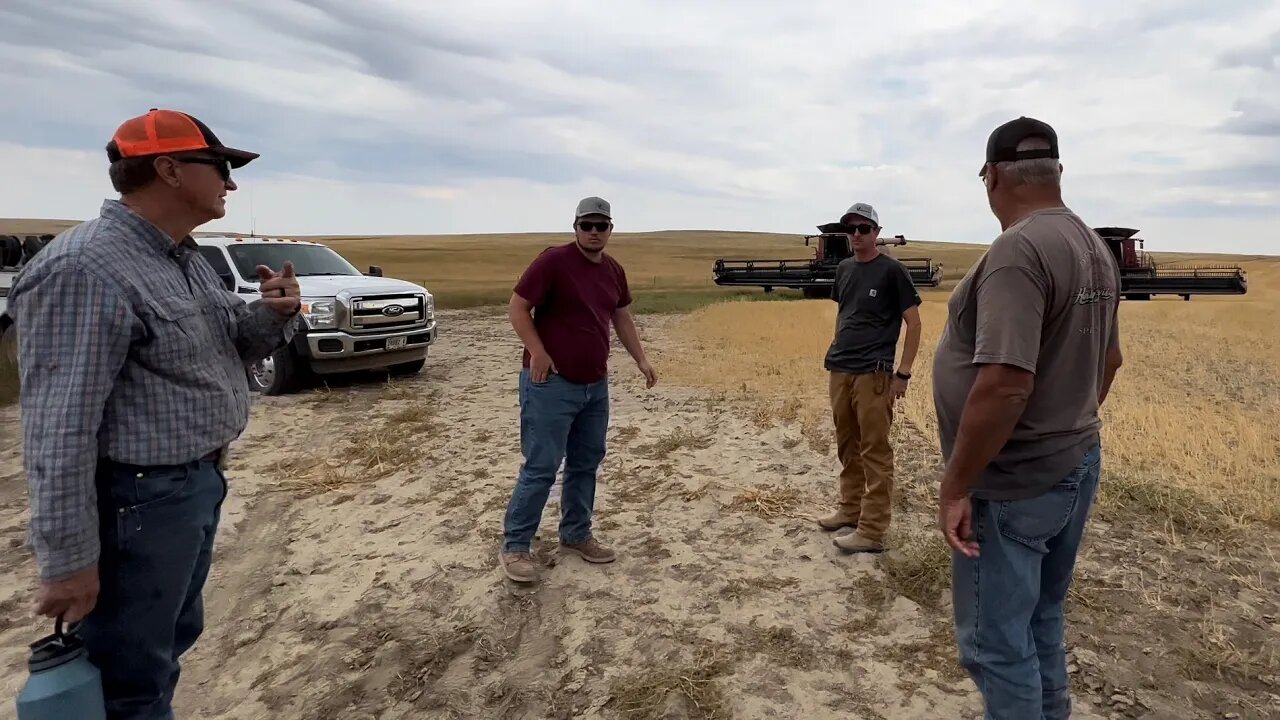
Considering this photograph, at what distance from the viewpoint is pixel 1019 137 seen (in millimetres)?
2039

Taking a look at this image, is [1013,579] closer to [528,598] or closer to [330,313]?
[528,598]

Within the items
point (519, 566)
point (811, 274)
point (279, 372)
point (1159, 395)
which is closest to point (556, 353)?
point (519, 566)

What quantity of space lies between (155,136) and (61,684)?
1444 millimetres

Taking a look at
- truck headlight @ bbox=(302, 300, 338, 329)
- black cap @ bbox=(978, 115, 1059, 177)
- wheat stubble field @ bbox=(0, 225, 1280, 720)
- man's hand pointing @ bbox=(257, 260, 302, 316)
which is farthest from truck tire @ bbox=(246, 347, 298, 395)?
black cap @ bbox=(978, 115, 1059, 177)

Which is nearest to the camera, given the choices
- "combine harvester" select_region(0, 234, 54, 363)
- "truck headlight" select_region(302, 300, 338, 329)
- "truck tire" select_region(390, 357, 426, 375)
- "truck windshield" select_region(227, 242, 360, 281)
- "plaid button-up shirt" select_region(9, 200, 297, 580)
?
"plaid button-up shirt" select_region(9, 200, 297, 580)

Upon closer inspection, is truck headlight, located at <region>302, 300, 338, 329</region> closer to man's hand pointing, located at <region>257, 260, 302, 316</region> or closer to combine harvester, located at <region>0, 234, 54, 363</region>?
combine harvester, located at <region>0, 234, 54, 363</region>

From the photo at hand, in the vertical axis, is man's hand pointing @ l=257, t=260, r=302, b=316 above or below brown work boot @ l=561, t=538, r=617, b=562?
above

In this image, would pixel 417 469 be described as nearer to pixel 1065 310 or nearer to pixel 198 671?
pixel 198 671

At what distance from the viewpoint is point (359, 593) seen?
3820 millimetres

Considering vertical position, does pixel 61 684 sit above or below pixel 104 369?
below

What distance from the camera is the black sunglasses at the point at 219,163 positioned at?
1.98 m

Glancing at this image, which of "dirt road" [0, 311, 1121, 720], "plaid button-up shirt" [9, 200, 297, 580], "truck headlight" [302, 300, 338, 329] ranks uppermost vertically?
"plaid button-up shirt" [9, 200, 297, 580]

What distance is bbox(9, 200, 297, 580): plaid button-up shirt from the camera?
1.68 m

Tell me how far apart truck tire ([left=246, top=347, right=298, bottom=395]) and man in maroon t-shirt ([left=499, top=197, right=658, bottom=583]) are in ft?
18.8
